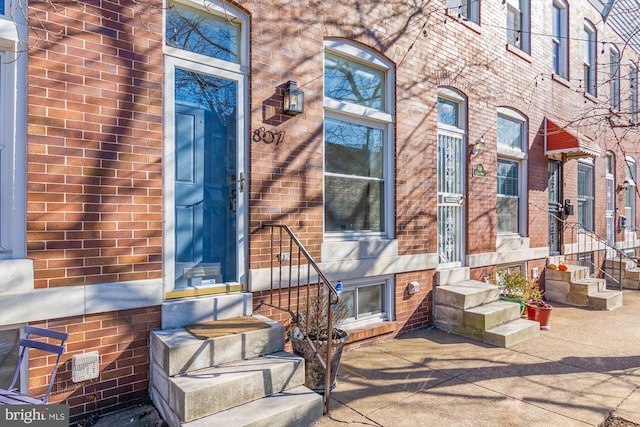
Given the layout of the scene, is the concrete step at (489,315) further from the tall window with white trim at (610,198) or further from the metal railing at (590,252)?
the tall window with white trim at (610,198)

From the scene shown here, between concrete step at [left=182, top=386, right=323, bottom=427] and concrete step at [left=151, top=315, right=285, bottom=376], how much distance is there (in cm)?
41

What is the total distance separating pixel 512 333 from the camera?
4.83m

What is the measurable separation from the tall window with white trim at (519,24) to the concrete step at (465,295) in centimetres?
460

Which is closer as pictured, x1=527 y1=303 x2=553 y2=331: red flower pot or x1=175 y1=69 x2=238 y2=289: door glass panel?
x1=175 y1=69 x2=238 y2=289: door glass panel

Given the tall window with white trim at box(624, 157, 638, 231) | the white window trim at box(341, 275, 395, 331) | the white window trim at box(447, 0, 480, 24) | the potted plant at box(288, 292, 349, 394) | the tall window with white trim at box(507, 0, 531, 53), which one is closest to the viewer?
the potted plant at box(288, 292, 349, 394)

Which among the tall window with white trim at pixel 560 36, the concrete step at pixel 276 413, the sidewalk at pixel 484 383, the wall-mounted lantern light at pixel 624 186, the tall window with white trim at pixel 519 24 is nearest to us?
the concrete step at pixel 276 413

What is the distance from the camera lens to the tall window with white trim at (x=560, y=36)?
848 cm

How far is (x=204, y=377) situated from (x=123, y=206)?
1.45 metres

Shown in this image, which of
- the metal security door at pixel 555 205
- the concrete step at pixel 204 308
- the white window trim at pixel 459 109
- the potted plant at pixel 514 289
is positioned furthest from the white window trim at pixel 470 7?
the concrete step at pixel 204 308

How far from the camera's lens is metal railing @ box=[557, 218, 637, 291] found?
28.1 feet

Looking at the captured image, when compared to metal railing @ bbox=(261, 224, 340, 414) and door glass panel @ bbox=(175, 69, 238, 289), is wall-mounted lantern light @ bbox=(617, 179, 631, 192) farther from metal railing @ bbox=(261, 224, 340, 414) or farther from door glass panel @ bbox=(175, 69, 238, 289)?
door glass panel @ bbox=(175, 69, 238, 289)

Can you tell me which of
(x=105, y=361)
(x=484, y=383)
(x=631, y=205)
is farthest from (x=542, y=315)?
(x=631, y=205)

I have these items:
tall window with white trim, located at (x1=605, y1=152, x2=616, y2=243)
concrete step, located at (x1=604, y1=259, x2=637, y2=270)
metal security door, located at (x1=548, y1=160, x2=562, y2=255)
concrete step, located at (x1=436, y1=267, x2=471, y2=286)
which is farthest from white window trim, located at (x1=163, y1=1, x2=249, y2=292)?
tall window with white trim, located at (x1=605, y1=152, x2=616, y2=243)

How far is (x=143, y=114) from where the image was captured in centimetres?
320
